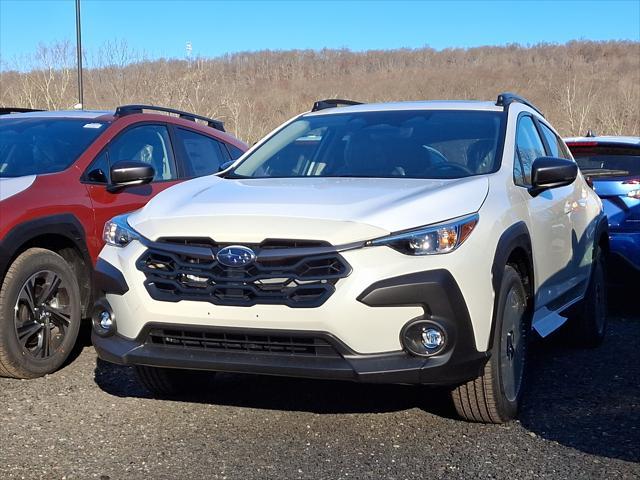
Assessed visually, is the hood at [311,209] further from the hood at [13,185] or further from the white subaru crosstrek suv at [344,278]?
the hood at [13,185]

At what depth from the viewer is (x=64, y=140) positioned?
20.1 ft

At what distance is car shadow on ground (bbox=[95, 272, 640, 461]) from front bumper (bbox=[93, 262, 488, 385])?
801 millimetres

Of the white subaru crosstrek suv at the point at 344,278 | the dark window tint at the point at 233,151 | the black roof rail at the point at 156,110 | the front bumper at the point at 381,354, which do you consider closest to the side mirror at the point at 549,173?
the white subaru crosstrek suv at the point at 344,278

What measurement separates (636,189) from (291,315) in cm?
465

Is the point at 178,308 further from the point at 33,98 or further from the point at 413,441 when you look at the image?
the point at 33,98

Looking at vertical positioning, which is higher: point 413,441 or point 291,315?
point 291,315

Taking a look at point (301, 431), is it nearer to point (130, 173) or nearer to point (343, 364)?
point (343, 364)

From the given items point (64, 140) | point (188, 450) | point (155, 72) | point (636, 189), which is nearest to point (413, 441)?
point (188, 450)

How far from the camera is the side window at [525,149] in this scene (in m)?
4.99

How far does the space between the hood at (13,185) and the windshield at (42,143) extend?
34 centimetres

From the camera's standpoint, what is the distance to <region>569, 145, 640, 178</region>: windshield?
7.54m

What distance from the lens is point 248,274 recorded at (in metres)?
3.85

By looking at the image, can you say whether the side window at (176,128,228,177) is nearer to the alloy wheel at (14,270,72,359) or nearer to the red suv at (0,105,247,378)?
the red suv at (0,105,247,378)

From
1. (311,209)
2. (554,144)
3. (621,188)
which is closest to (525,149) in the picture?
(554,144)
